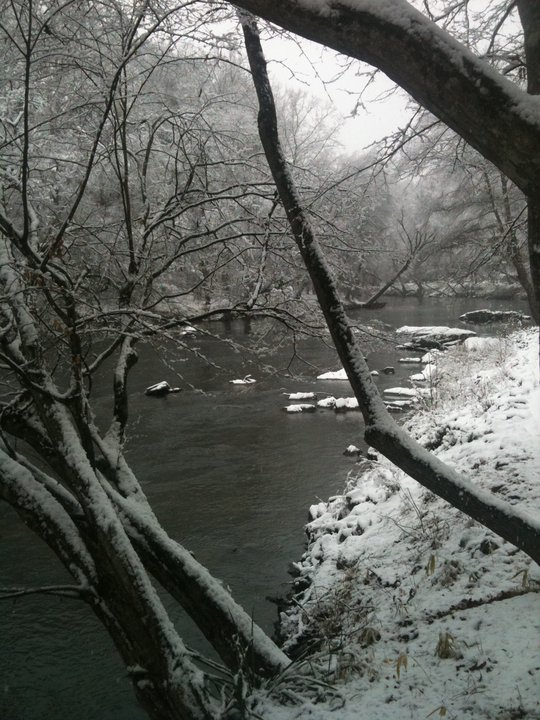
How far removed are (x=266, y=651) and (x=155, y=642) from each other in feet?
2.74

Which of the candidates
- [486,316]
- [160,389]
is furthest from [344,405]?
[486,316]

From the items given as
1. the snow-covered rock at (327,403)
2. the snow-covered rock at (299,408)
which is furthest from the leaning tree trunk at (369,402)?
the snow-covered rock at (327,403)

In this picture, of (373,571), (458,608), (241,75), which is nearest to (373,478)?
(373,571)

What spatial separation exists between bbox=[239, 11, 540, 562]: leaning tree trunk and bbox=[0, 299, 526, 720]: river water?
1406 mm

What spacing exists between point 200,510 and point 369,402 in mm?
5838

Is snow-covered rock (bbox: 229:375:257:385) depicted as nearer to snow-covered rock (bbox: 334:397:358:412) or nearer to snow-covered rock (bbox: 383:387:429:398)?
snow-covered rock (bbox: 334:397:358:412)

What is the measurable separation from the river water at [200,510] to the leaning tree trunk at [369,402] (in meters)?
1.41

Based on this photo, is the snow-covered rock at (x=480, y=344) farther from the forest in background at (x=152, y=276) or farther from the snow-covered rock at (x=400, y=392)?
the forest in background at (x=152, y=276)

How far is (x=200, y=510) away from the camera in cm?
823

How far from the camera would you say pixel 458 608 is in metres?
4.03

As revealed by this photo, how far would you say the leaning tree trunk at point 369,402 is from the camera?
2.85 meters

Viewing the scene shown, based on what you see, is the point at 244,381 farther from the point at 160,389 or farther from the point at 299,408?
the point at 299,408

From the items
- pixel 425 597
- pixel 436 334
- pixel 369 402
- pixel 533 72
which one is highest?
pixel 533 72

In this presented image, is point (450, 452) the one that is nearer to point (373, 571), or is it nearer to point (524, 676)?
point (373, 571)
